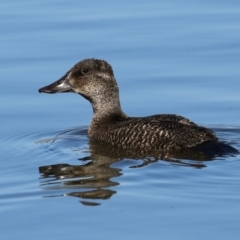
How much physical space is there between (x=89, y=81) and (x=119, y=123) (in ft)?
3.10

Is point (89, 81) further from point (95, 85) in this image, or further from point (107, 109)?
point (107, 109)

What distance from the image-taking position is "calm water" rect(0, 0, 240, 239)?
33.3ft

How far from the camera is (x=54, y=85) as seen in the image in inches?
566

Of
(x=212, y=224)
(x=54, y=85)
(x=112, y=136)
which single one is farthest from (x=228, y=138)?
(x=212, y=224)

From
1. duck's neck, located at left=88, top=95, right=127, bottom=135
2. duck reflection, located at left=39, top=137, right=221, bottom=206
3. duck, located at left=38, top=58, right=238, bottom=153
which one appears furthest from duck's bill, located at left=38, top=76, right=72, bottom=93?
duck reflection, located at left=39, top=137, right=221, bottom=206

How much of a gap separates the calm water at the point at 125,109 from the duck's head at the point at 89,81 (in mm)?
432

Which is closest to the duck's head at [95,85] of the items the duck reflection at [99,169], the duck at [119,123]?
the duck at [119,123]

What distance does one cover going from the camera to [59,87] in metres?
14.4

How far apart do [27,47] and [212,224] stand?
7810 millimetres

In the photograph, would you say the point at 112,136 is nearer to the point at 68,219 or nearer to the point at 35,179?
the point at 35,179

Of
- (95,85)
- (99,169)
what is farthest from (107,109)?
(99,169)

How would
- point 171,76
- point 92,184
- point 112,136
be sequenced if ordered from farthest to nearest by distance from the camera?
point 171,76 < point 112,136 < point 92,184

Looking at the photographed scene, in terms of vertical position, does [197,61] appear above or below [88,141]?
above

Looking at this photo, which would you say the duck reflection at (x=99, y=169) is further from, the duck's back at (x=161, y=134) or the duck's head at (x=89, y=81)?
the duck's head at (x=89, y=81)
